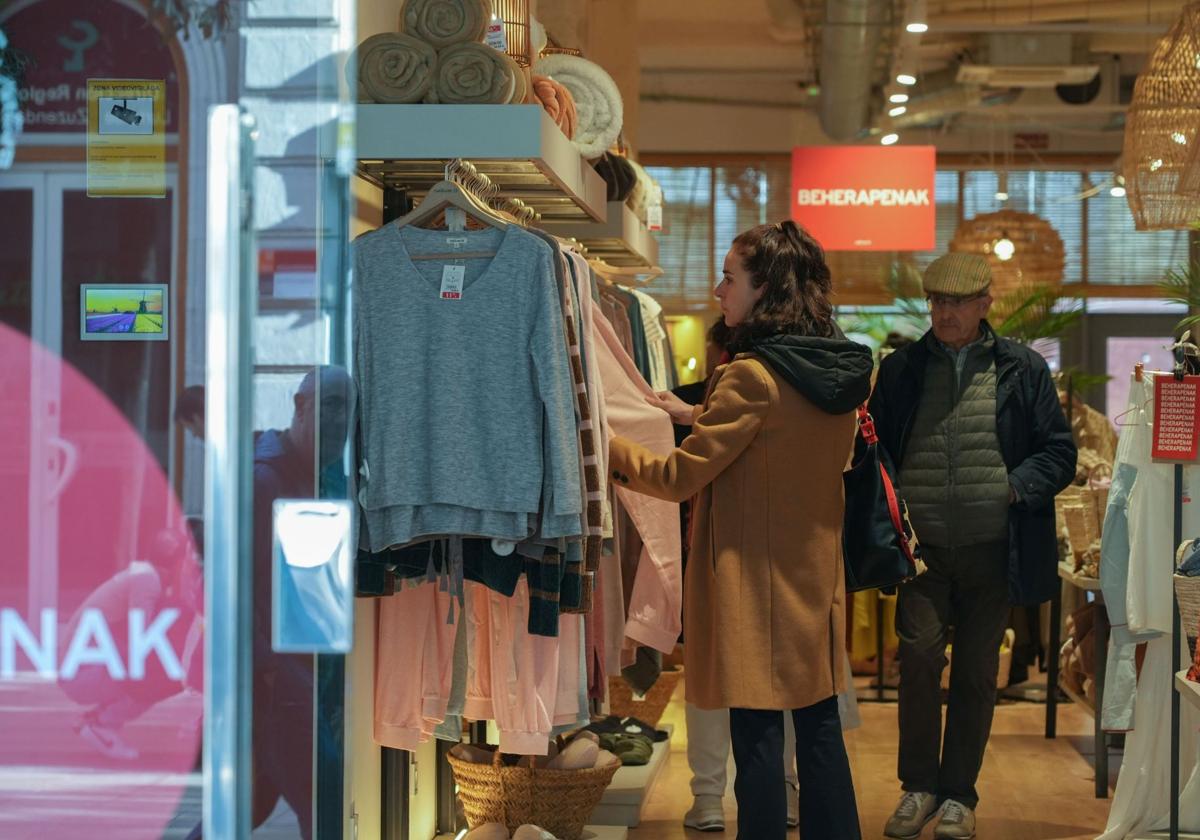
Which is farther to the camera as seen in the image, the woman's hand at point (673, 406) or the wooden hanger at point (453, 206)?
the woman's hand at point (673, 406)

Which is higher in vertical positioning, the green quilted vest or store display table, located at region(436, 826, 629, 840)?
the green quilted vest

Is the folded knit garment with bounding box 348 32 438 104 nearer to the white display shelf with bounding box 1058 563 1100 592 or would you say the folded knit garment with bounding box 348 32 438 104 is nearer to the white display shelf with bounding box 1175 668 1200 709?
the white display shelf with bounding box 1175 668 1200 709

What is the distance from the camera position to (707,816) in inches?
188

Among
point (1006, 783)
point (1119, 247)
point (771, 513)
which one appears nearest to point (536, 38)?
point (771, 513)

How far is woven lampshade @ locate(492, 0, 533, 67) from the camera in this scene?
384 centimetres

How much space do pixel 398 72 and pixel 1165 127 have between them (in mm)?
3011

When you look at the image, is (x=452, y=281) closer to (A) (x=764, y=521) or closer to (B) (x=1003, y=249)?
(A) (x=764, y=521)

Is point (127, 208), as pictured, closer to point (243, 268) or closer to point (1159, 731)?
point (243, 268)

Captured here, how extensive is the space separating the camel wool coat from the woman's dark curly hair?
8cm

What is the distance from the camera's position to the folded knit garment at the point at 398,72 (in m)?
3.27

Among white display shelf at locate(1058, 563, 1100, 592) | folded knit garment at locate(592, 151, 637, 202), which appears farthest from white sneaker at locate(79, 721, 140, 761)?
white display shelf at locate(1058, 563, 1100, 592)

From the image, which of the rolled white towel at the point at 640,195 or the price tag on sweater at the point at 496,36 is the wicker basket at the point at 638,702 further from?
the price tag on sweater at the point at 496,36

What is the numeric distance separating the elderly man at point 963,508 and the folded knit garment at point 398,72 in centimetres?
198

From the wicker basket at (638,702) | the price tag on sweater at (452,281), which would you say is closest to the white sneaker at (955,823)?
the wicker basket at (638,702)
